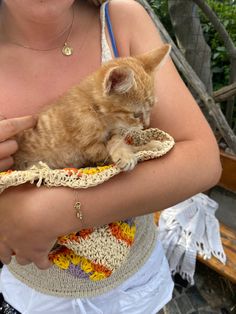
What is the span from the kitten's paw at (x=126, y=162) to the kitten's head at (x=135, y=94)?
211mm

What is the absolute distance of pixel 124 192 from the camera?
821 mm

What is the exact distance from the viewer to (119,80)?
36.4 inches

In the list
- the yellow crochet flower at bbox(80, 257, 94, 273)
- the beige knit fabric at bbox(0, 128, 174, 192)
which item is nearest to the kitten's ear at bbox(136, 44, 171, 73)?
the beige knit fabric at bbox(0, 128, 174, 192)

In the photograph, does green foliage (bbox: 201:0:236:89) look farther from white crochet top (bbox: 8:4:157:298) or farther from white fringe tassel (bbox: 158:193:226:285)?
white crochet top (bbox: 8:4:157:298)

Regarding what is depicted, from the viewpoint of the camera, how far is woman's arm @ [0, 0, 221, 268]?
2.63 ft

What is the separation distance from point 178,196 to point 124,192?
0.53 feet

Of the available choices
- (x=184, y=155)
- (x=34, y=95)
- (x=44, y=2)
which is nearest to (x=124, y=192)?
(x=184, y=155)

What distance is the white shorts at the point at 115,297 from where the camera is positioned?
1.07 meters

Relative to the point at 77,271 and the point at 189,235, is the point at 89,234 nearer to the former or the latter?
the point at 77,271

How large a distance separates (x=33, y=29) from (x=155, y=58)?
1.40ft

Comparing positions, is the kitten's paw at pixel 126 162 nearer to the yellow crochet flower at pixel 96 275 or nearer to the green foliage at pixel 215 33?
the yellow crochet flower at pixel 96 275

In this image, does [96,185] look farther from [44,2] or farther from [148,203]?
[44,2]

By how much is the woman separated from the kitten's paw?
0.06 ft

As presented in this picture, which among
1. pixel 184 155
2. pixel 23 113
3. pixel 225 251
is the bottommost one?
pixel 225 251
